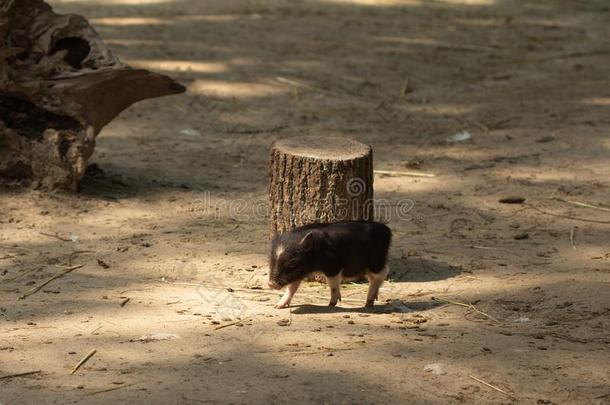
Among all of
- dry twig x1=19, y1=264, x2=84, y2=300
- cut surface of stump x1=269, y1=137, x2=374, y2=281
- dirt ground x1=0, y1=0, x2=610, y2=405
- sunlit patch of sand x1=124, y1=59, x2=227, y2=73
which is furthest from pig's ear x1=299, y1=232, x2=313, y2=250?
sunlit patch of sand x1=124, y1=59, x2=227, y2=73

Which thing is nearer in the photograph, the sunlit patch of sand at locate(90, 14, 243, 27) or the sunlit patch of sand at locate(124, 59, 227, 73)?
the sunlit patch of sand at locate(124, 59, 227, 73)

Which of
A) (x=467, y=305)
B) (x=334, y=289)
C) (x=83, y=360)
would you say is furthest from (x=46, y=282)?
(x=467, y=305)

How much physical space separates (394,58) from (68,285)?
7.20 meters

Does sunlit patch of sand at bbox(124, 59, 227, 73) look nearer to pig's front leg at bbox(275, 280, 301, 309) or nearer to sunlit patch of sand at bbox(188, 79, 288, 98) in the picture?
sunlit patch of sand at bbox(188, 79, 288, 98)

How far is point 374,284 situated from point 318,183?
2.72 ft

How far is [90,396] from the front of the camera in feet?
16.4

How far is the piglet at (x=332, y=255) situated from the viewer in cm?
641

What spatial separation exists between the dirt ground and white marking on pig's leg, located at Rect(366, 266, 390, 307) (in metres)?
0.23

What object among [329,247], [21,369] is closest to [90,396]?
[21,369]

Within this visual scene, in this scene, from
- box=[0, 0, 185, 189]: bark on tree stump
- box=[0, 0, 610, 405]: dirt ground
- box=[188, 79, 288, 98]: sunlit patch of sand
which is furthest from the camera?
A: box=[188, 79, 288, 98]: sunlit patch of sand

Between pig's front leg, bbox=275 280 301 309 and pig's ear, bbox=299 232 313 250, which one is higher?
pig's ear, bbox=299 232 313 250

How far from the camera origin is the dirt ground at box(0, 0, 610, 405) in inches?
210

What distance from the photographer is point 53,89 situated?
845 cm

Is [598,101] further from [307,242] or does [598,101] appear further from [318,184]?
[307,242]
